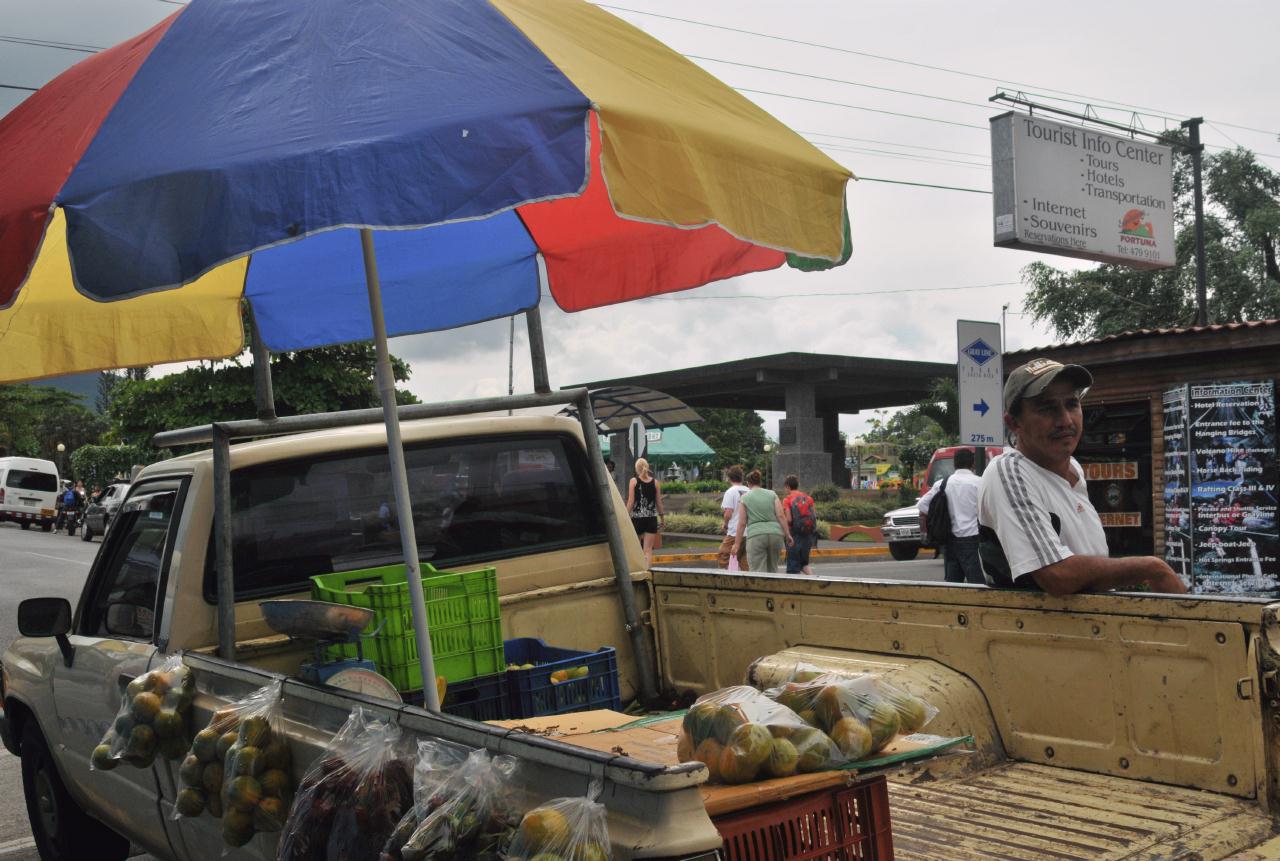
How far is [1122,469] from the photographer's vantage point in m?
15.4

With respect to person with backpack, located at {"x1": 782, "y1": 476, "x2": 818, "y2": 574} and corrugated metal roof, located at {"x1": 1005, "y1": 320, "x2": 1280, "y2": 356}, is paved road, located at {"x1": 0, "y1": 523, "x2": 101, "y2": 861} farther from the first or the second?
corrugated metal roof, located at {"x1": 1005, "y1": 320, "x2": 1280, "y2": 356}

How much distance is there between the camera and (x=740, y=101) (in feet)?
11.9

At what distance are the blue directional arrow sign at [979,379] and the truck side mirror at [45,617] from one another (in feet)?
25.0

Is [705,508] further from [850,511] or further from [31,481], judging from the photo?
[31,481]

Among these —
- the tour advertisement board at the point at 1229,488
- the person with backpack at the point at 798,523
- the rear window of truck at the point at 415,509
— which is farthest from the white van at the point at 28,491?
the rear window of truck at the point at 415,509

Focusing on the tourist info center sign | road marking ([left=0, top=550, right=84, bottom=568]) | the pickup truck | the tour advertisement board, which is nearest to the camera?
the pickup truck

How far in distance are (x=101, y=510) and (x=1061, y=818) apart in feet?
121

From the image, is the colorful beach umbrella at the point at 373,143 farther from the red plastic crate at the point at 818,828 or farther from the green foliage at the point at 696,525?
the green foliage at the point at 696,525

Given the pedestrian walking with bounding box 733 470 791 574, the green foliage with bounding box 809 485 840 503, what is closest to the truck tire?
the pedestrian walking with bounding box 733 470 791 574

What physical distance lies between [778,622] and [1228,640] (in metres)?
1.72

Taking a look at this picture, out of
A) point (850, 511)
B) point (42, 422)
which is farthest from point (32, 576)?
point (42, 422)

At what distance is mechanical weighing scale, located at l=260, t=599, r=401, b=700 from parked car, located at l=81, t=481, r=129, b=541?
113 feet

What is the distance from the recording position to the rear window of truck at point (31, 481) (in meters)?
43.9

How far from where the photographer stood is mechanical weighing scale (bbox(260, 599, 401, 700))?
3.58m
